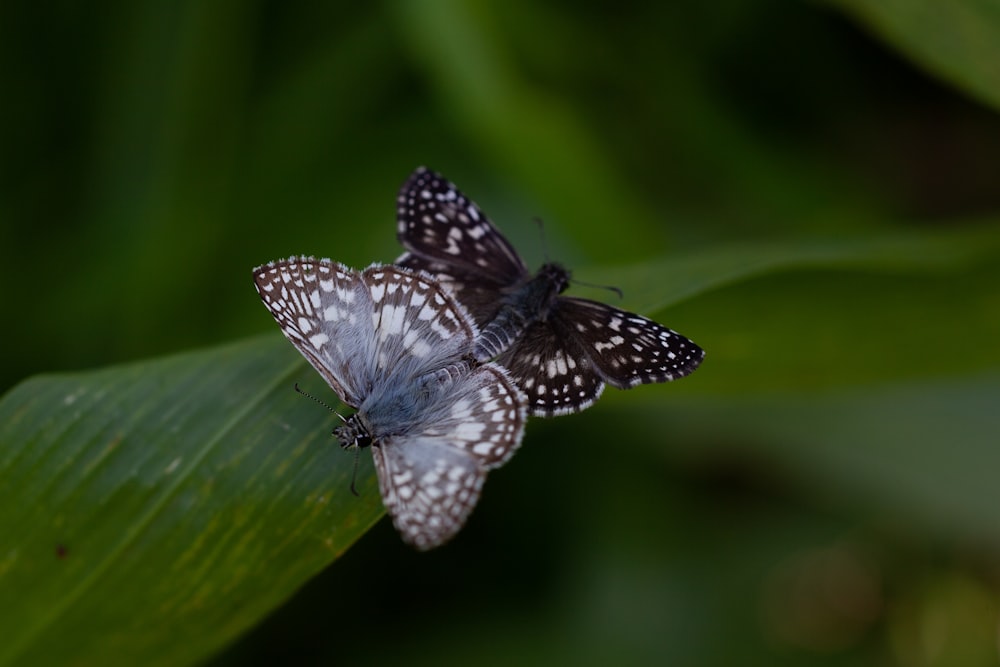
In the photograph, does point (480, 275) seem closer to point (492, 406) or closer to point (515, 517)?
point (492, 406)

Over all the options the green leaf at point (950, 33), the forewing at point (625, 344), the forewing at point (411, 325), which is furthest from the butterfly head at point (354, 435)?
the green leaf at point (950, 33)

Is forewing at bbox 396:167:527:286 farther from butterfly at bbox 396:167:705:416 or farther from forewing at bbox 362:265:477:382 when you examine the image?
forewing at bbox 362:265:477:382

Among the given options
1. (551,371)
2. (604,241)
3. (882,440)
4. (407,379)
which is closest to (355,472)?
(407,379)

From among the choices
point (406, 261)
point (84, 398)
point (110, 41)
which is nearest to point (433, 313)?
point (406, 261)

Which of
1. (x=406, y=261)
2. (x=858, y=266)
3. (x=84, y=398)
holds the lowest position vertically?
(x=84, y=398)

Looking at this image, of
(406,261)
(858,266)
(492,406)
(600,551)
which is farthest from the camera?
(600,551)

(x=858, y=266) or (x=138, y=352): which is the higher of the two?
(x=858, y=266)

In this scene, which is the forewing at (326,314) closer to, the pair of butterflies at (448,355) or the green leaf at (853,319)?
the pair of butterflies at (448,355)
